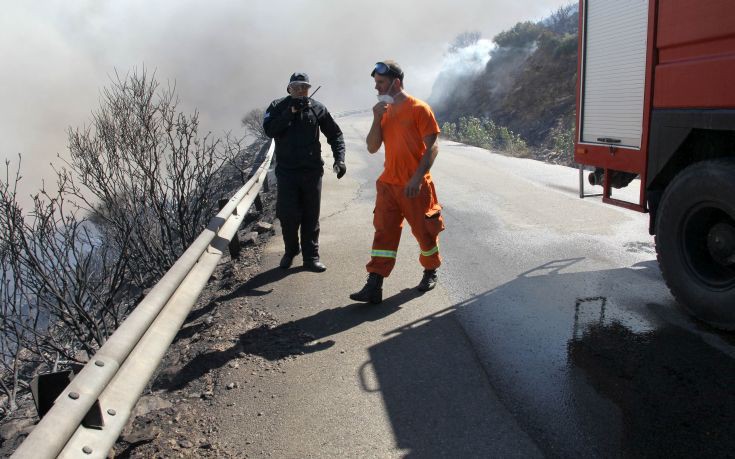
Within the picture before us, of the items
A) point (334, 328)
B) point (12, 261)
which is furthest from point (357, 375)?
point (12, 261)

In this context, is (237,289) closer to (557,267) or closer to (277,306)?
(277,306)

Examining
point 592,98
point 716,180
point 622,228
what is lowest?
point 622,228

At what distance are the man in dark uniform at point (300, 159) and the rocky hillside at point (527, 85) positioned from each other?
15929mm

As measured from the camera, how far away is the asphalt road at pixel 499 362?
283 cm

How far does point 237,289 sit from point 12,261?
92.5 inches

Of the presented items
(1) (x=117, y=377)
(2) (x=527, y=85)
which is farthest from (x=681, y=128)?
(2) (x=527, y=85)

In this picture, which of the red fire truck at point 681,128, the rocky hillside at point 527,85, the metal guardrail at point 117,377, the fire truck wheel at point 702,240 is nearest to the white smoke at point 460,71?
the rocky hillside at point 527,85

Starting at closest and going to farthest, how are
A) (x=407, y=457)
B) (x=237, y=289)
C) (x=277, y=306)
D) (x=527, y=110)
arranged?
(x=407, y=457)
(x=277, y=306)
(x=237, y=289)
(x=527, y=110)

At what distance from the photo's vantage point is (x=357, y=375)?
3586mm

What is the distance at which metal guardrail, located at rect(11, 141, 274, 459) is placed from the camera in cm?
174

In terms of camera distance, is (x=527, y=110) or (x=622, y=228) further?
(x=527, y=110)

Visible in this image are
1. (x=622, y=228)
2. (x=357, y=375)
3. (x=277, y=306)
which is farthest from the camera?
(x=622, y=228)

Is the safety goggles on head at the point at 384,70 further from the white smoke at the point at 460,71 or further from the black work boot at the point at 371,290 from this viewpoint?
the white smoke at the point at 460,71

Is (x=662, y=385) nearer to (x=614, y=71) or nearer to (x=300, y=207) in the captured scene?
(x=614, y=71)
